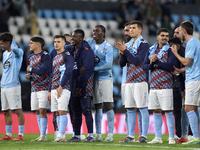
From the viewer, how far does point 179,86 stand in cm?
922

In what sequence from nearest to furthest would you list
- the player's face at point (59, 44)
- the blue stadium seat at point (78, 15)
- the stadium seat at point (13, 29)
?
the player's face at point (59, 44), the stadium seat at point (13, 29), the blue stadium seat at point (78, 15)

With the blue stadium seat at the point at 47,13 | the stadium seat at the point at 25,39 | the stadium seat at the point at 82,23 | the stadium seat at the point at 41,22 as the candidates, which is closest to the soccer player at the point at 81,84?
the stadium seat at the point at 25,39

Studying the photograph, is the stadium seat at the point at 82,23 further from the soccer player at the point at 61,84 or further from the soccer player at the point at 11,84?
the soccer player at the point at 61,84

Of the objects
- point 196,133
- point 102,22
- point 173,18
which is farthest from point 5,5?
point 196,133

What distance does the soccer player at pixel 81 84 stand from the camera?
8406mm

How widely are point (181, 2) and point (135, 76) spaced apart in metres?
14.7

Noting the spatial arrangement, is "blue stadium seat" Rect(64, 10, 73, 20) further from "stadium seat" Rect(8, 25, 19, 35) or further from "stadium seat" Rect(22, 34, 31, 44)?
"stadium seat" Rect(22, 34, 31, 44)

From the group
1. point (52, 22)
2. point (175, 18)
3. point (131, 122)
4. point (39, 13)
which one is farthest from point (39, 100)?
point (175, 18)

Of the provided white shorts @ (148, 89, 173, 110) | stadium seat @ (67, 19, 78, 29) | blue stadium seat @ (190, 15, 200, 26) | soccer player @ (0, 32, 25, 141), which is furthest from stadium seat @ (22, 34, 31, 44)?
white shorts @ (148, 89, 173, 110)

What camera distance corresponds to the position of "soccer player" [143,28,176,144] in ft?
25.9

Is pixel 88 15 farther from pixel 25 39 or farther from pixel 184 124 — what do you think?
pixel 184 124

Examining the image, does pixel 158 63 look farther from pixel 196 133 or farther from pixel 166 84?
pixel 196 133

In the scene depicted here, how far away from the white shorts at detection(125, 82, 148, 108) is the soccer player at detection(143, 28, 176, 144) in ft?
0.45

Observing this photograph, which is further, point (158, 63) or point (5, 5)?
point (5, 5)
